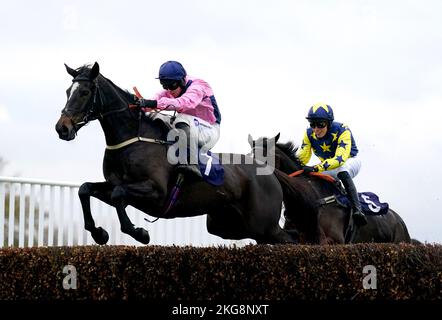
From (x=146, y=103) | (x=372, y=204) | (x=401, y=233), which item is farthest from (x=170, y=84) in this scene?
(x=401, y=233)

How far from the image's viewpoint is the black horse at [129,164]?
301 inches

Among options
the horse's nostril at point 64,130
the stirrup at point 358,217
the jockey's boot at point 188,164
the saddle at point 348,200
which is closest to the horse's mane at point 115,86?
the jockey's boot at point 188,164

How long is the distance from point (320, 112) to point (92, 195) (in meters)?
2.88

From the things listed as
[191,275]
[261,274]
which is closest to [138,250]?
[191,275]

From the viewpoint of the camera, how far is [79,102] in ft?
25.1

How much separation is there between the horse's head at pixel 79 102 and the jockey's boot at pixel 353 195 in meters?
2.98

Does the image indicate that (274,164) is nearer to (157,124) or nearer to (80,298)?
(157,124)

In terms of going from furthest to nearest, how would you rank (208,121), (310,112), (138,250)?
(310,112) < (208,121) < (138,250)

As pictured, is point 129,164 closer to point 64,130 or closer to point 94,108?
point 94,108

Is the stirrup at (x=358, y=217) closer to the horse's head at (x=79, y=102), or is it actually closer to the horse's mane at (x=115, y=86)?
the horse's mane at (x=115, y=86)

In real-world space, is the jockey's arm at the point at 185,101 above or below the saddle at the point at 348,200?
above

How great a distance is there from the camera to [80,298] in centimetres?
788
